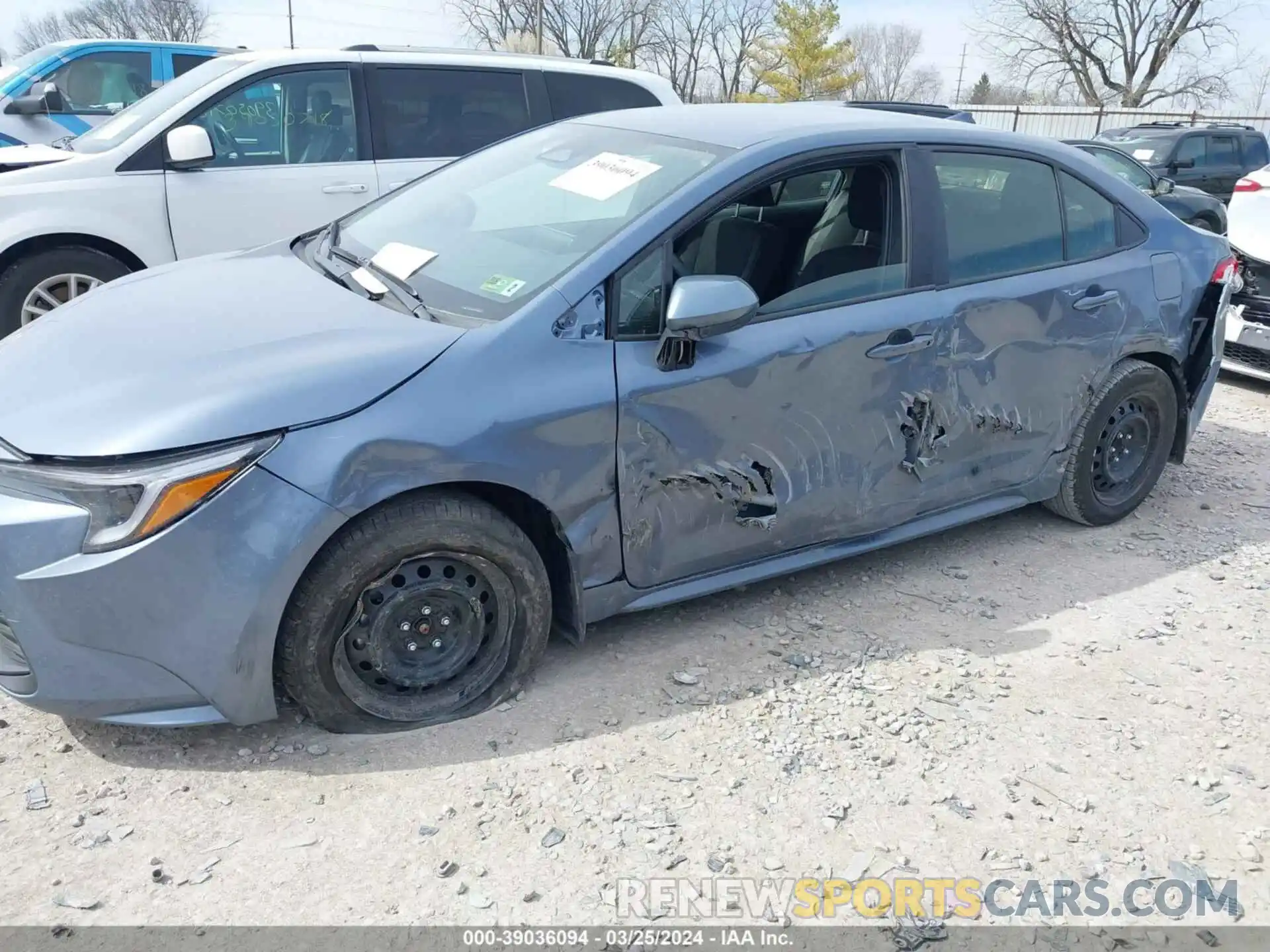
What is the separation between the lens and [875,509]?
3.62m

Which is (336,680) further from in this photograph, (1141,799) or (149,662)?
(1141,799)

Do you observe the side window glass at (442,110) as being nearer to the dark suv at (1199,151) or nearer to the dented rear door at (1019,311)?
the dented rear door at (1019,311)

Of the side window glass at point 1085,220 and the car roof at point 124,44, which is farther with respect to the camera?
the car roof at point 124,44

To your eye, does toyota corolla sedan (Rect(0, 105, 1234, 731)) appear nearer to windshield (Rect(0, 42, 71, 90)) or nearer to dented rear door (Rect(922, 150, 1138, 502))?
dented rear door (Rect(922, 150, 1138, 502))

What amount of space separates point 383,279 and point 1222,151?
52.4 feet

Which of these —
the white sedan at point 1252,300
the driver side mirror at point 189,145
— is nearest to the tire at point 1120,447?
the white sedan at point 1252,300

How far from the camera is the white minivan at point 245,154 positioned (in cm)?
550

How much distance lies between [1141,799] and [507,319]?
7.22 ft

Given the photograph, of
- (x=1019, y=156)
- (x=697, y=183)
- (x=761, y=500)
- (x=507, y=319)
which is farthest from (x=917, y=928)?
(x=1019, y=156)

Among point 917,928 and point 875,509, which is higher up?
point 875,509

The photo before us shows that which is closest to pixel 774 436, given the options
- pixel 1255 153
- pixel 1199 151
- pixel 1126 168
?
pixel 1126 168

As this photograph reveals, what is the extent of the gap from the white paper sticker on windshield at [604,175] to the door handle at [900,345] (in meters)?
0.94

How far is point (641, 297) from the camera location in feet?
9.84

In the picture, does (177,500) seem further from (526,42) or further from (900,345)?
(526,42)
